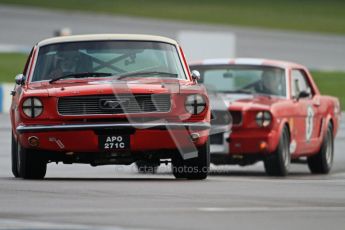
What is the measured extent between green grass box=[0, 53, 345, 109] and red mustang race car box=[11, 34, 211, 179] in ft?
58.8

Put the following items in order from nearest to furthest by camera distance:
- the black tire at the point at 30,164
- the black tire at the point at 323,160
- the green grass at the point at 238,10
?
the black tire at the point at 30,164 < the black tire at the point at 323,160 < the green grass at the point at 238,10

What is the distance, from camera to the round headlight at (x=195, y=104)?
10820 mm

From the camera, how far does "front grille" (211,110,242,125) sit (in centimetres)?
1412

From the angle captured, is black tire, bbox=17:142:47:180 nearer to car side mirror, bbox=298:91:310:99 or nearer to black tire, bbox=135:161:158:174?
black tire, bbox=135:161:158:174

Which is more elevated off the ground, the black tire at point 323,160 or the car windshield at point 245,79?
the car windshield at point 245,79

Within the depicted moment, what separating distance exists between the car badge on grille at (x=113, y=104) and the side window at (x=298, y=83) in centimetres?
481

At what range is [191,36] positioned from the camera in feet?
90.4

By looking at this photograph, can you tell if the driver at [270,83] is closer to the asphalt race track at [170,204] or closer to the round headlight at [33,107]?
the asphalt race track at [170,204]

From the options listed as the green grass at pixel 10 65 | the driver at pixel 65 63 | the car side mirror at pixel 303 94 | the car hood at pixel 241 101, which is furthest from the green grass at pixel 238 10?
the driver at pixel 65 63

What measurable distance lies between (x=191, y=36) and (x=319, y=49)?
505 inches

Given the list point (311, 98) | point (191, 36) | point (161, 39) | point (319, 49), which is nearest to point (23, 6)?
point (319, 49)

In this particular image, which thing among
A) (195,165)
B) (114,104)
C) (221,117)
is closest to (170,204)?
(114,104)

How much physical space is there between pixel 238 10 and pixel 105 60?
35.0m

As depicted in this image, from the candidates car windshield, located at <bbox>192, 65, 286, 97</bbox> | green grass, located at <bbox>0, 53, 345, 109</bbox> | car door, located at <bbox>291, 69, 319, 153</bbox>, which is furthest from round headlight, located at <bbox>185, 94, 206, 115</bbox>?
green grass, located at <bbox>0, 53, 345, 109</bbox>
